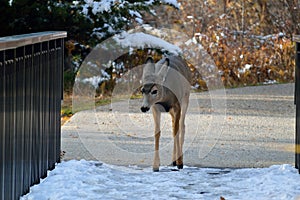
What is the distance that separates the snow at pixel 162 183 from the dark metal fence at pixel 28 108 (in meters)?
0.23

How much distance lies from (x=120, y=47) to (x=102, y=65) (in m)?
0.62

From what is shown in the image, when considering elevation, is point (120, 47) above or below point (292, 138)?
above

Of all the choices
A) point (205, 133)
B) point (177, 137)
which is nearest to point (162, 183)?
point (177, 137)

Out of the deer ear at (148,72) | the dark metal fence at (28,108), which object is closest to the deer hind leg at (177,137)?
the deer ear at (148,72)

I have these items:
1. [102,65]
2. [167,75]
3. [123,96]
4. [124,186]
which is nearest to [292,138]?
[167,75]

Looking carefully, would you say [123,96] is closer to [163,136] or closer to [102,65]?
[102,65]

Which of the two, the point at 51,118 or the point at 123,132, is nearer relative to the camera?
the point at 51,118

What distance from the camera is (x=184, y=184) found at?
25.4 feet

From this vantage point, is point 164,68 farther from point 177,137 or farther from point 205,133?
point 205,133

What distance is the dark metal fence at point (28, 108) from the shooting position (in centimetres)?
596

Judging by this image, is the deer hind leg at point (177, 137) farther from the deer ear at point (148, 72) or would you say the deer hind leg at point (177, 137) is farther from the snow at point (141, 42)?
the snow at point (141, 42)

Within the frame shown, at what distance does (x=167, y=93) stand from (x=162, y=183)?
1195 mm

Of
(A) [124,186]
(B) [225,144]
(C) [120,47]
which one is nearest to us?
(A) [124,186]

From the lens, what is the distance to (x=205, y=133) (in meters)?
11.3
